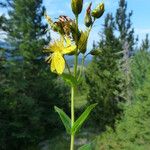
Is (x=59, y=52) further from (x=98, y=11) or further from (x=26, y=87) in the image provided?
(x=26, y=87)

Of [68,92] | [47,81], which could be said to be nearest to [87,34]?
[47,81]

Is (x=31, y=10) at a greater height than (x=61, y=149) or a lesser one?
greater

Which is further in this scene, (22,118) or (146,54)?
(22,118)

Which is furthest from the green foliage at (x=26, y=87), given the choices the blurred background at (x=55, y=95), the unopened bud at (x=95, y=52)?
Result: the unopened bud at (x=95, y=52)

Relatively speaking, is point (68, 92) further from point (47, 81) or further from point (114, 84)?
point (114, 84)

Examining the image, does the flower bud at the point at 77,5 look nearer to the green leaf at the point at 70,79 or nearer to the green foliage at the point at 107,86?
the green leaf at the point at 70,79

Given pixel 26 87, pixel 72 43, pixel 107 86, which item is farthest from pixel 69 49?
pixel 26 87

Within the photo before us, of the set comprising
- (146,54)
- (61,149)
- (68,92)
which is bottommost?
(61,149)
